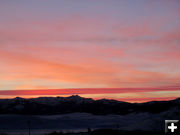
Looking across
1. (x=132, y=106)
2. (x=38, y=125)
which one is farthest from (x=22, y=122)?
(x=132, y=106)

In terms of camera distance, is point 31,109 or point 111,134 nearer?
point 111,134

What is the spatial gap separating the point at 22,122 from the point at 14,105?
9819 cm

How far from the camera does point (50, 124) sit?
91.9m

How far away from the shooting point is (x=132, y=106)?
18450 cm

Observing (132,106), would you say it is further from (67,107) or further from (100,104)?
(67,107)

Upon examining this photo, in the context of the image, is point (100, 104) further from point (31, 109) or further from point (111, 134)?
point (111, 134)

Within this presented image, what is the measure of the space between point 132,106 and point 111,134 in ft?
476

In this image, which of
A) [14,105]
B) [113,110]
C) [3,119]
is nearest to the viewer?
[3,119]

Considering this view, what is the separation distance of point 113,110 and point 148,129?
5009 inches

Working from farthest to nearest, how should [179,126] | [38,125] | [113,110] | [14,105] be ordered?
1. [14,105]
2. [113,110]
3. [38,125]
4. [179,126]

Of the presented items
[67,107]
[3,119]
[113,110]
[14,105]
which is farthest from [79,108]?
[3,119]

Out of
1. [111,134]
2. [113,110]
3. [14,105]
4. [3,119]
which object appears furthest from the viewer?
[14,105]

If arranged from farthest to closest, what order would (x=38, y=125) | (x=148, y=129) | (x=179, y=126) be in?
(x=38, y=125) < (x=148, y=129) < (x=179, y=126)

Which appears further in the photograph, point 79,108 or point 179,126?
point 79,108
